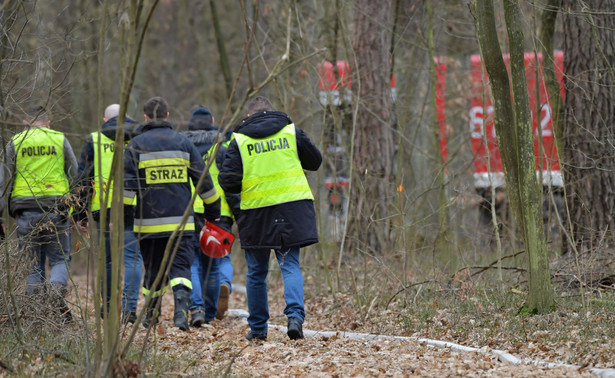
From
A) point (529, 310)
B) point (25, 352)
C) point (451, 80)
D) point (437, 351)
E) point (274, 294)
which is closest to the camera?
point (25, 352)

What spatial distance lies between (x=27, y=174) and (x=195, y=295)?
2139 millimetres

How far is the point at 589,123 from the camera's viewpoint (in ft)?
28.6

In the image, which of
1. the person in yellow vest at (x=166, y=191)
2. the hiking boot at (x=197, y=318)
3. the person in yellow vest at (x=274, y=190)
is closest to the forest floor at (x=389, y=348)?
the hiking boot at (x=197, y=318)

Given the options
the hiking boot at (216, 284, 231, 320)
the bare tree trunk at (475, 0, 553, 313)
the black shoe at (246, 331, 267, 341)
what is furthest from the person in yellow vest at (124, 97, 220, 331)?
the bare tree trunk at (475, 0, 553, 313)

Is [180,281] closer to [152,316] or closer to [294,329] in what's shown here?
[294,329]

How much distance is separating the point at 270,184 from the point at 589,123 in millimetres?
3809

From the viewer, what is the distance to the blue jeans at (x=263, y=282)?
7141 millimetres

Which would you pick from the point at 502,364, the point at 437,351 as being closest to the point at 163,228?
the point at 437,351

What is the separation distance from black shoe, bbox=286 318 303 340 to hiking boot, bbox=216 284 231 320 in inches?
72.0

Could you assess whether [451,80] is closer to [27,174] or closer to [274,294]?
[274,294]

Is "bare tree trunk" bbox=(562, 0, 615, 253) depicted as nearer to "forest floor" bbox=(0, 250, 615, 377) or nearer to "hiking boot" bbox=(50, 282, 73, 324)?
"forest floor" bbox=(0, 250, 615, 377)

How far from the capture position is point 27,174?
25.4ft

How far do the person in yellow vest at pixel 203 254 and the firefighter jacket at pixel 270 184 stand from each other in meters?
1.33

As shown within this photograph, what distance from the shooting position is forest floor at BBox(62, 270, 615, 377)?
554cm
